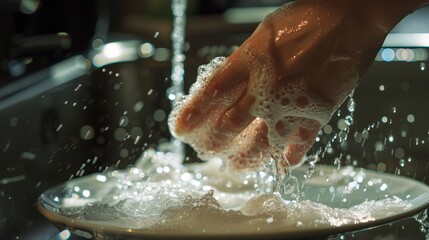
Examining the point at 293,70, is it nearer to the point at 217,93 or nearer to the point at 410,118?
the point at 217,93

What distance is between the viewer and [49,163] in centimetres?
109

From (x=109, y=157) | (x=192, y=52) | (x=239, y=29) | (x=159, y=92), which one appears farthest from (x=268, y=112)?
(x=239, y=29)

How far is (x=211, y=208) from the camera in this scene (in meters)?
0.66

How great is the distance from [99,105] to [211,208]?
28.9 inches

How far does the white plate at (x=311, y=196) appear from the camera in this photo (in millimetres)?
588

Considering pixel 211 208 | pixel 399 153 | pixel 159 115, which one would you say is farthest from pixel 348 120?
pixel 211 208

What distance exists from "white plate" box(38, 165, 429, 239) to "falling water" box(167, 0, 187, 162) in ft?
1.03

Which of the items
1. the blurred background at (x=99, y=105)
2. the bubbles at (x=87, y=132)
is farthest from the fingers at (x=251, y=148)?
the bubbles at (x=87, y=132)

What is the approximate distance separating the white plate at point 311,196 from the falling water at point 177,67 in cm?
31

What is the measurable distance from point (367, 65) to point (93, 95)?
29.7 inches

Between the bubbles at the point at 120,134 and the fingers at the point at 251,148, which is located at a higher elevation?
the fingers at the point at 251,148

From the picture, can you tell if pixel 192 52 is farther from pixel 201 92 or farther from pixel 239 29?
pixel 201 92

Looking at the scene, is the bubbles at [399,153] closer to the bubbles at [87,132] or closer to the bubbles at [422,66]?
the bubbles at [422,66]

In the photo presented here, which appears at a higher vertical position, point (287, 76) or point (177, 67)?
point (287, 76)
